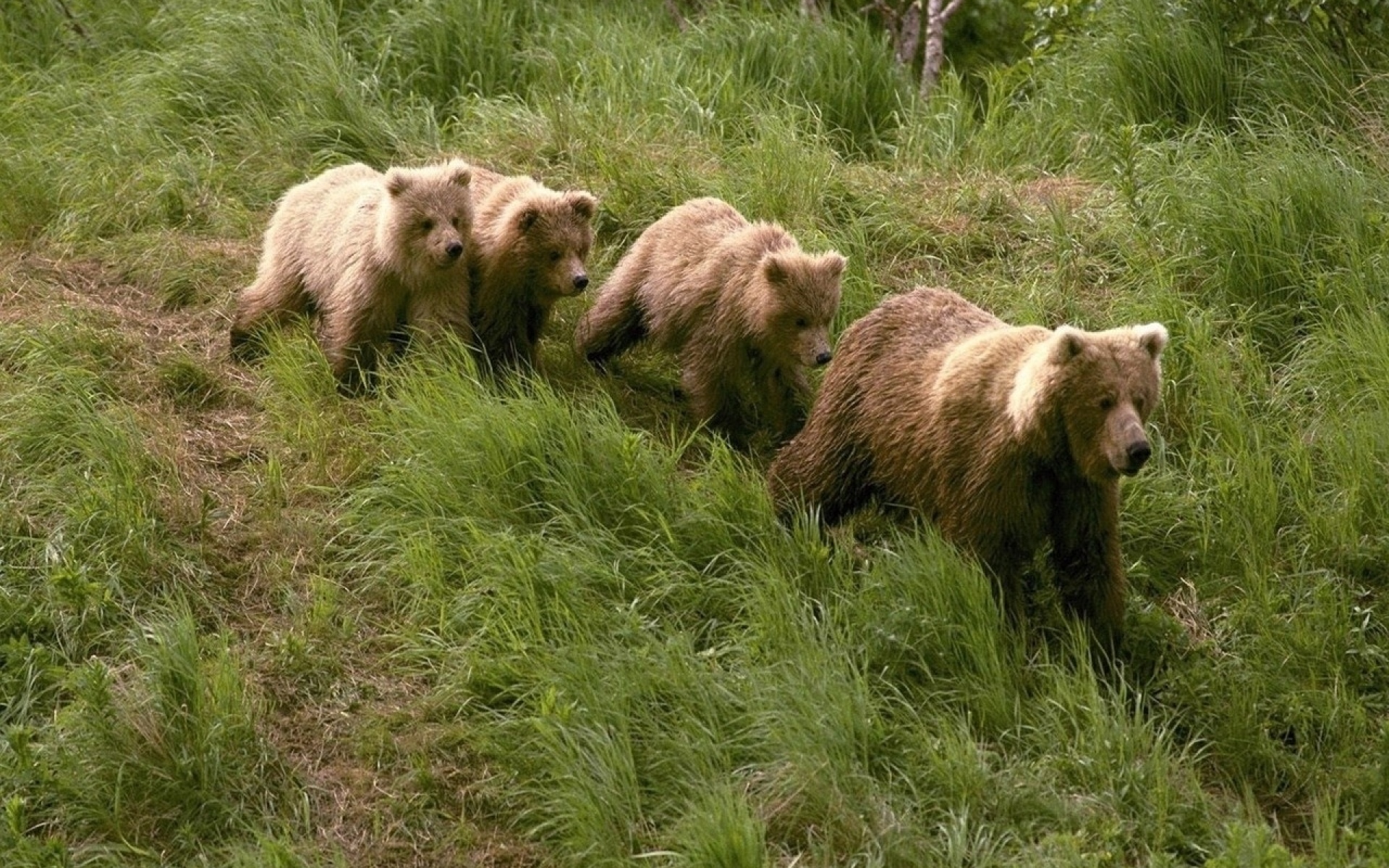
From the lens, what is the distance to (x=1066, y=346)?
16.8 ft

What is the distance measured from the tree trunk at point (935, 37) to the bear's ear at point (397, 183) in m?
3.60

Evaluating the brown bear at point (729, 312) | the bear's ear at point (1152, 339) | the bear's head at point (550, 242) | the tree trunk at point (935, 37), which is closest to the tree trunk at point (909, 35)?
the tree trunk at point (935, 37)

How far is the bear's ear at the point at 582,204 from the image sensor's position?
22.8 ft

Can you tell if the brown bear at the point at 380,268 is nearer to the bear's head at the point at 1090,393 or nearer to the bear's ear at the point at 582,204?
the bear's ear at the point at 582,204

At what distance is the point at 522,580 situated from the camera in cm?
557

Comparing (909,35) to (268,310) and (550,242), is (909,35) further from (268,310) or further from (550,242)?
(268,310)

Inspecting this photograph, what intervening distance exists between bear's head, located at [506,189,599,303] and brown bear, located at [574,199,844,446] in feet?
0.94

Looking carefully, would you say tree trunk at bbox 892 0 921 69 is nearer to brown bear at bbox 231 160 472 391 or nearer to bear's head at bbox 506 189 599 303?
bear's head at bbox 506 189 599 303

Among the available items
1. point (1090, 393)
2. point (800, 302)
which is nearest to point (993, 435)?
point (1090, 393)

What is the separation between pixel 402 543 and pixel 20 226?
3331 millimetres

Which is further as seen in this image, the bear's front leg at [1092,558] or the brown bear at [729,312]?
the brown bear at [729,312]

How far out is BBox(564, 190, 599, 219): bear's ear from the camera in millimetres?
6941

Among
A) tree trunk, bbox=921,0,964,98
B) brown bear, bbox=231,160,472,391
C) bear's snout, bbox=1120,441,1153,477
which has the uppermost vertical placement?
bear's snout, bbox=1120,441,1153,477

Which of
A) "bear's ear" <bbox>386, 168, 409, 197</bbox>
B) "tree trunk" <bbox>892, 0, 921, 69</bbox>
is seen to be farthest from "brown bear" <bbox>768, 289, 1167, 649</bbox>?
"tree trunk" <bbox>892, 0, 921, 69</bbox>
